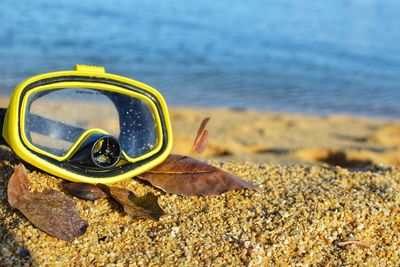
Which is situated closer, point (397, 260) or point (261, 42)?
point (397, 260)

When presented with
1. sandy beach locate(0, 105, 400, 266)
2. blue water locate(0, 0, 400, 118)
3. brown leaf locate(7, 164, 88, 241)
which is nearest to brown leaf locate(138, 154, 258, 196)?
sandy beach locate(0, 105, 400, 266)

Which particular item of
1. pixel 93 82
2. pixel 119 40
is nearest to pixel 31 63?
pixel 119 40

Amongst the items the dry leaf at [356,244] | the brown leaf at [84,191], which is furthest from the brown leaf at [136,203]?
the dry leaf at [356,244]

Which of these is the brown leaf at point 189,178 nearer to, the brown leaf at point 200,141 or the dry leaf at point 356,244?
the brown leaf at point 200,141

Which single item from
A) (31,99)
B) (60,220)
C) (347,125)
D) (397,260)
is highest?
(31,99)

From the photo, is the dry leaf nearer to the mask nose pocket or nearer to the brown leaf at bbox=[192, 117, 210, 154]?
the brown leaf at bbox=[192, 117, 210, 154]

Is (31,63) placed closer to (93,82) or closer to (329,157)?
(329,157)
